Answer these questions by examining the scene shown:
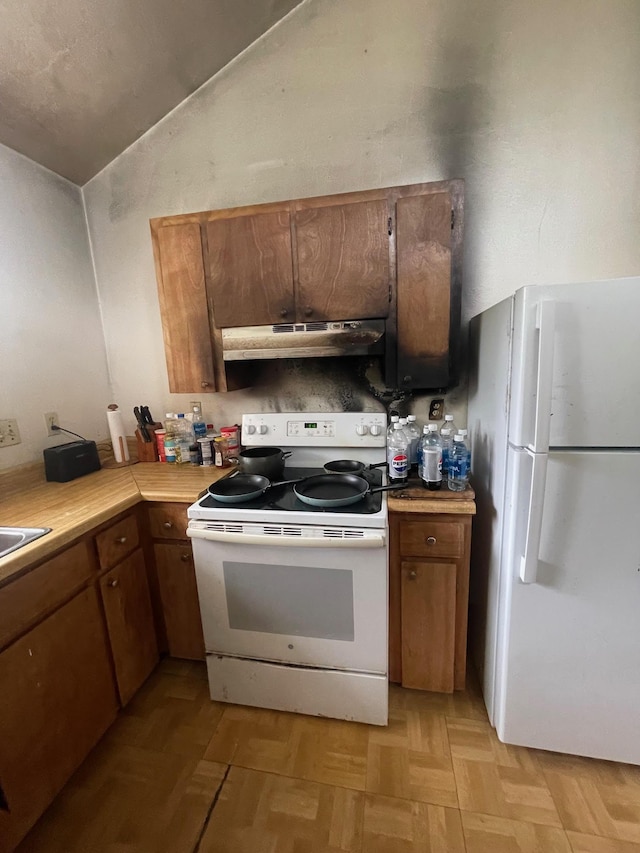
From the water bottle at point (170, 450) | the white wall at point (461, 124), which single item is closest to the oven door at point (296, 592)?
the water bottle at point (170, 450)

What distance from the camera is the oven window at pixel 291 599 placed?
4.35 feet

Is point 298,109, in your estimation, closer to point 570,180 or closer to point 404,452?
point 570,180

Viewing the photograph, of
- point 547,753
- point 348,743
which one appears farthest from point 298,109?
point 547,753

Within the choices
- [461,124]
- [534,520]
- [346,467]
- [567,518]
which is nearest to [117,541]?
[346,467]

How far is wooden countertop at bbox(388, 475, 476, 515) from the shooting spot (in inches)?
52.6

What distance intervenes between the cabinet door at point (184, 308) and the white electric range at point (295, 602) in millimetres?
613

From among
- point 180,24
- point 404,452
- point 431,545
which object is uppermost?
point 180,24

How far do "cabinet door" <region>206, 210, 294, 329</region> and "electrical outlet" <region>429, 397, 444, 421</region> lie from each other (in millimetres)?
803

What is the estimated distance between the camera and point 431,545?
1.40 metres

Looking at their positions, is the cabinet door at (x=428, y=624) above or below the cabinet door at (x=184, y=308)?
below

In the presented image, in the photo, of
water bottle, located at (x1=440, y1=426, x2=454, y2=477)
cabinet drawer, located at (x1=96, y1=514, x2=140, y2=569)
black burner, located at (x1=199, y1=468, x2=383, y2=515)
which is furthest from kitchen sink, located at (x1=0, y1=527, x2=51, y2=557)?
water bottle, located at (x1=440, y1=426, x2=454, y2=477)

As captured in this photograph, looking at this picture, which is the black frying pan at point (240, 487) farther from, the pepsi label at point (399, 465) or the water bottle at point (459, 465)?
the water bottle at point (459, 465)

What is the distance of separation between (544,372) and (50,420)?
2104mm

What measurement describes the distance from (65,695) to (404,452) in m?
1.42
